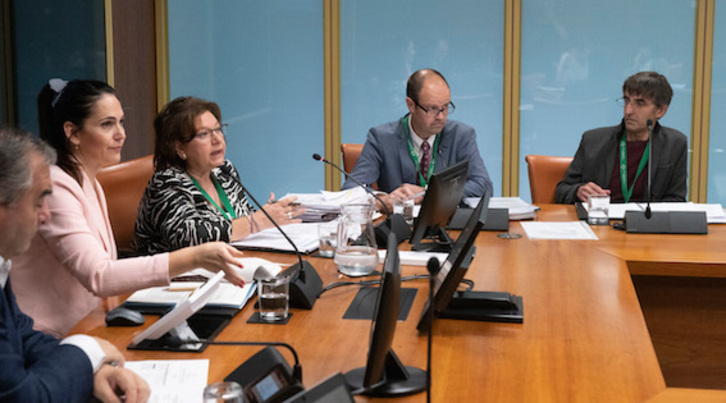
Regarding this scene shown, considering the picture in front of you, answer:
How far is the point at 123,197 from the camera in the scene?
9.09ft

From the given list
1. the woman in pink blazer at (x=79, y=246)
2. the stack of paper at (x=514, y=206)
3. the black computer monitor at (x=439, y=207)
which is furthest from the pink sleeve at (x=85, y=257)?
the stack of paper at (x=514, y=206)

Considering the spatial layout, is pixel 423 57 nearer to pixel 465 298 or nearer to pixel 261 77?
pixel 261 77

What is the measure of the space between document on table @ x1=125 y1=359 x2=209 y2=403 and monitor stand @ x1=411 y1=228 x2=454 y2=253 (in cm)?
111

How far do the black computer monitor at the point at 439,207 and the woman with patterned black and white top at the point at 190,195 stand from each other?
0.59 metres

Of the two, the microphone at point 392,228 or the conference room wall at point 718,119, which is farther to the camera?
the conference room wall at point 718,119

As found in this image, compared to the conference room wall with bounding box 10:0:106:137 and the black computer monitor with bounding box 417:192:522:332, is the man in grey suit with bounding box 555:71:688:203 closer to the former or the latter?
the black computer monitor with bounding box 417:192:522:332

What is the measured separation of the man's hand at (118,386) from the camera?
3.73 feet

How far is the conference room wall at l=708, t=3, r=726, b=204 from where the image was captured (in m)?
4.75

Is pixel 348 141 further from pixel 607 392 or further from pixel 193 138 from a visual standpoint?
pixel 607 392

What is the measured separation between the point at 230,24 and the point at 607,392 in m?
4.71

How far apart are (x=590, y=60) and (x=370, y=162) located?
227 centimetres

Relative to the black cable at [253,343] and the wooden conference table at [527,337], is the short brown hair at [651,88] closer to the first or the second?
the wooden conference table at [527,337]

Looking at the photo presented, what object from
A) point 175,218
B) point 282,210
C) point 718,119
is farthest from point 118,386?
point 718,119

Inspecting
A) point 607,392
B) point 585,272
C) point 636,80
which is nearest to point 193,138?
point 585,272
